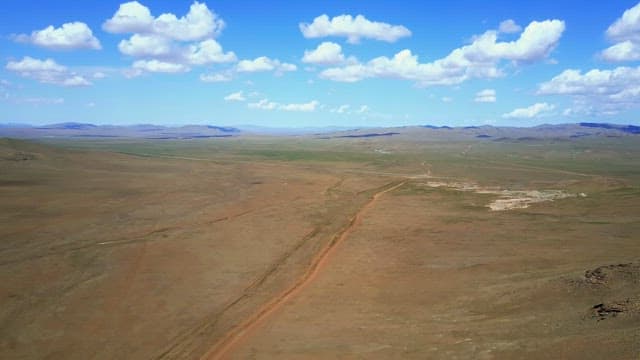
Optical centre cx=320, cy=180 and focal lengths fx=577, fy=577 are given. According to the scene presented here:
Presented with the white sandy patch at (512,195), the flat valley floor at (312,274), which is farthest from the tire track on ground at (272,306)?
the white sandy patch at (512,195)

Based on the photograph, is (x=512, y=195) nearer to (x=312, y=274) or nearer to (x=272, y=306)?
(x=312, y=274)

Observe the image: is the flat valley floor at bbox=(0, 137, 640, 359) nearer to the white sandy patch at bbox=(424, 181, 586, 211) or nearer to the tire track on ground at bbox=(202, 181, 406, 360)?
the tire track on ground at bbox=(202, 181, 406, 360)

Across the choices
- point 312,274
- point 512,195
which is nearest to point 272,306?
point 312,274

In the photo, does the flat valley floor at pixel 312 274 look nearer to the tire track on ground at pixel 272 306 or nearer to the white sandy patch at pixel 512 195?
the tire track on ground at pixel 272 306

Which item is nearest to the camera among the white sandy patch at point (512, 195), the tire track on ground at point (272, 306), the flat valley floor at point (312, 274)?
the flat valley floor at point (312, 274)

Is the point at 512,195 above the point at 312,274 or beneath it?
above

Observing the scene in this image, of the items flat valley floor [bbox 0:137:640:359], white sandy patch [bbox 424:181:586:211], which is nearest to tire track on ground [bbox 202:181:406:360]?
flat valley floor [bbox 0:137:640:359]

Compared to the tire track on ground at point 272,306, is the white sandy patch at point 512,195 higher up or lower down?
higher up

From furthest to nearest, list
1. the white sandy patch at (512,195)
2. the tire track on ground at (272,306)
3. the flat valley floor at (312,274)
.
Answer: the white sandy patch at (512,195)
the tire track on ground at (272,306)
the flat valley floor at (312,274)

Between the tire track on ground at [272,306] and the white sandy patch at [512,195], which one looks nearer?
the tire track on ground at [272,306]
